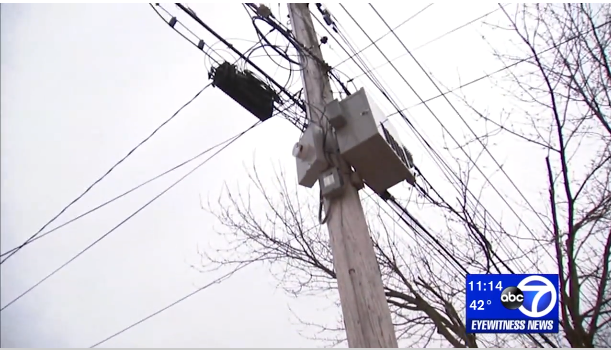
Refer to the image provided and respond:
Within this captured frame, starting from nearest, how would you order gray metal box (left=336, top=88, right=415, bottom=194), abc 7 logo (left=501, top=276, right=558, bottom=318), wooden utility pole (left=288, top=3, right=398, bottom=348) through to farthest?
wooden utility pole (left=288, top=3, right=398, bottom=348), gray metal box (left=336, top=88, right=415, bottom=194), abc 7 logo (left=501, top=276, right=558, bottom=318)

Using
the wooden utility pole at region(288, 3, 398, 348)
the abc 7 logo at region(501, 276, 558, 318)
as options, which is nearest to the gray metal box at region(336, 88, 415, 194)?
the wooden utility pole at region(288, 3, 398, 348)

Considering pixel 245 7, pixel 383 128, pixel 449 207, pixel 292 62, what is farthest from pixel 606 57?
pixel 245 7

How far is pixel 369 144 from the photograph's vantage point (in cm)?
247

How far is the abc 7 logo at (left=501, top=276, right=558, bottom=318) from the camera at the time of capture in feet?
11.0

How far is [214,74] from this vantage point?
10.4 feet

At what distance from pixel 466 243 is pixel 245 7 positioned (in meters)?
3.38

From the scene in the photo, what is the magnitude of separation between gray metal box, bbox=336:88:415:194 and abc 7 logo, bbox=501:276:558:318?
1536 mm

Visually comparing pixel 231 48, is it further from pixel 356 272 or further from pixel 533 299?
pixel 533 299

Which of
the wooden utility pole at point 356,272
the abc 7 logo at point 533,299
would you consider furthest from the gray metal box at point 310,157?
the abc 7 logo at point 533,299

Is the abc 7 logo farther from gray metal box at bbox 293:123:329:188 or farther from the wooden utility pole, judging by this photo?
gray metal box at bbox 293:123:329:188

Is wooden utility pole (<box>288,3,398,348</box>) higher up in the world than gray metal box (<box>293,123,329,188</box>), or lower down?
lower down

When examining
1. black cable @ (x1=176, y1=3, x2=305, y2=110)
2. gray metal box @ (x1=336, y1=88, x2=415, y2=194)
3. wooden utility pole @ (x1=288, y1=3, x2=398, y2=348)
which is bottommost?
wooden utility pole @ (x1=288, y1=3, x2=398, y2=348)

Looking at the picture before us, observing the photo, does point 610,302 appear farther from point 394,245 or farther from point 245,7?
point 245,7

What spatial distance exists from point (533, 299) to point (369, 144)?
2.09 meters
